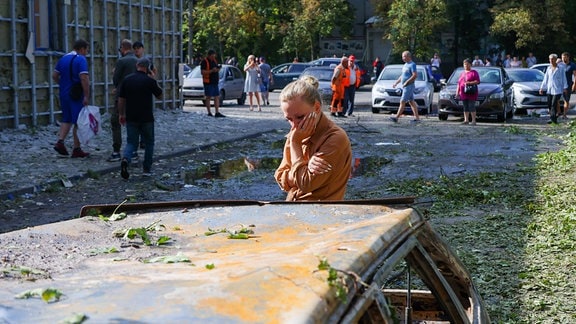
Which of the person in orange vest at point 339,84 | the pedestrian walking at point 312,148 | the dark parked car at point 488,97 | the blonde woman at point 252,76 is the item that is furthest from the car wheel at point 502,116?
the pedestrian walking at point 312,148

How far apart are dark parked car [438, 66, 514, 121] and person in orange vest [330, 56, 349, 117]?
292 cm

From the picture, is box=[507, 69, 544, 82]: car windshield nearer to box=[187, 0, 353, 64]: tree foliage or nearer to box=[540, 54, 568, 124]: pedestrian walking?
box=[540, 54, 568, 124]: pedestrian walking

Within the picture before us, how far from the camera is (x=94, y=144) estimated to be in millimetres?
17375

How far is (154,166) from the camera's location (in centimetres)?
1509

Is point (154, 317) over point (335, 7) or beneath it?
beneath

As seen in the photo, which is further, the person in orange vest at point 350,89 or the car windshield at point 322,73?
the car windshield at point 322,73

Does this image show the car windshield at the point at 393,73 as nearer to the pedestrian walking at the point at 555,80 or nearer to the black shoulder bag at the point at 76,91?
the pedestrian walking at the point at 555,80

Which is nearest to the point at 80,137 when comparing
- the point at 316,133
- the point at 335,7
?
the point at 316,133

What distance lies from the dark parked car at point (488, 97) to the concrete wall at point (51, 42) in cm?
863

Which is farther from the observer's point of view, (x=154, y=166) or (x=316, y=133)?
(x=154, y=166)

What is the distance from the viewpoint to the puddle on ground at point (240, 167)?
46.6 feet

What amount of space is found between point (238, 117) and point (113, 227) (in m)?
22.6

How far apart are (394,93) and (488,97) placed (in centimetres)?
367

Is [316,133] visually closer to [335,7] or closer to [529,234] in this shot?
[529,234]
